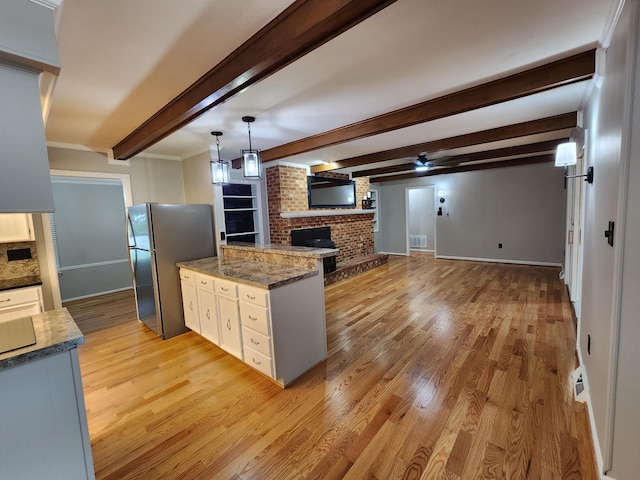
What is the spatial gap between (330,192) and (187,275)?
3.71m

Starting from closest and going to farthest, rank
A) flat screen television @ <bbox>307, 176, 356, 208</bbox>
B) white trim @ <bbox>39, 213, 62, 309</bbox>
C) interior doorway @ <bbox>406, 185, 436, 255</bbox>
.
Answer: white trim @ <bbox>39, 213, 62, 309</bbox>, flat screen television @ <bbox>307, 176, 356, 208</bbox>, interior doorway @ <bbox>406, 185, 436, 255</bbox>

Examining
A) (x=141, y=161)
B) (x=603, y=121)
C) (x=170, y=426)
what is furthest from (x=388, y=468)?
(x=141, y=161)

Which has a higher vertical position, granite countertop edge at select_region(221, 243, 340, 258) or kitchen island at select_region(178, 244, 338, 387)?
Answer: granite countertop edge at select_region(221, 243, 340, 258)

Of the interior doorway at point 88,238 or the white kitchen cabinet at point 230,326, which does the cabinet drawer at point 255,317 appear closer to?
the white kitchen cabinet at point 230,326

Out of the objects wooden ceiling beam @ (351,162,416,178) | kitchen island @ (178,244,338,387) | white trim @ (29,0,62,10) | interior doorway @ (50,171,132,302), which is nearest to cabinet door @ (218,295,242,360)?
kitchen island @ (178,244,338,387)

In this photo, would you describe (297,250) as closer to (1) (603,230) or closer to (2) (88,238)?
(1) (603,230)

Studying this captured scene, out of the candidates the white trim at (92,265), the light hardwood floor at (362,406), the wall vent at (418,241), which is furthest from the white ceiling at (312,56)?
the wall vent at (418,241)

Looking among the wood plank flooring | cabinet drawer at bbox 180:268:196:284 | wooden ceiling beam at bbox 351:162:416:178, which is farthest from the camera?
wooden ceiling beam at bbox 351:162:416:178

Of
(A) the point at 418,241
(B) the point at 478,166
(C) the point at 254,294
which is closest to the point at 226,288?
(C) the point at 254,294

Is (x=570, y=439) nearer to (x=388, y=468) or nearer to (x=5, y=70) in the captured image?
(x=388, y=468)

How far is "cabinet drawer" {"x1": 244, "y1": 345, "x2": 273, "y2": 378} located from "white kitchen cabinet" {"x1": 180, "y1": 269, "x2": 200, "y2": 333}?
0.98 metres

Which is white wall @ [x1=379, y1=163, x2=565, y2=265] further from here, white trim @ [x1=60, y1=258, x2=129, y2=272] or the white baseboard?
white trim @ [x1=60, y1=258, x2=129, y2=272]

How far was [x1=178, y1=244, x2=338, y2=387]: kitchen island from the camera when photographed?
219 cm

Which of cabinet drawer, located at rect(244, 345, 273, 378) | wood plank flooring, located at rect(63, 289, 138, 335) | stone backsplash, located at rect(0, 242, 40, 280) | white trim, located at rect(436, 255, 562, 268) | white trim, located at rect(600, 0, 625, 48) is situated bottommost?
wood plank flooring, located at rect(63, 289, 138, 335)
